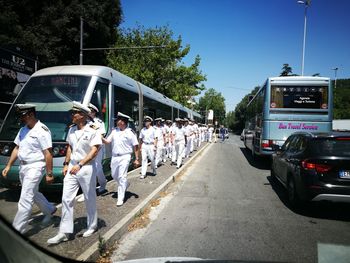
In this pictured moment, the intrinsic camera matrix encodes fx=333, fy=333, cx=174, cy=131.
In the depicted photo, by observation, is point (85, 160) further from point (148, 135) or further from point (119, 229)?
point (148, 135)

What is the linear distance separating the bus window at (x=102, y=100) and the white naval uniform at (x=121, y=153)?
1.75m

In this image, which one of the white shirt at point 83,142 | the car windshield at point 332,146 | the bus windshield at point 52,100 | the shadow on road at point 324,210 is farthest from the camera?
the bus windshield at point 52,100

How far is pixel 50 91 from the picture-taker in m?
8.27

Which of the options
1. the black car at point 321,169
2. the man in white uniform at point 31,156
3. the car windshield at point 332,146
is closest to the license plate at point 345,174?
the black car at point 321,169

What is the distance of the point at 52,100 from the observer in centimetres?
805

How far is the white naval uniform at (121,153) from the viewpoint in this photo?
273 inches

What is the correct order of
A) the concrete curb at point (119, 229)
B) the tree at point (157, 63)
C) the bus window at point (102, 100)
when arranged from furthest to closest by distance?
the tree at point (157, 63), the bus window at point (102, 100), the concrete curb at point (119, 229)

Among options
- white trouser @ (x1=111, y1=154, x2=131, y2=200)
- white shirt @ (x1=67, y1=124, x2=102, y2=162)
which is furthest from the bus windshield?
white shirt @ (x1=67, y1=124, x2=102, y2=162)

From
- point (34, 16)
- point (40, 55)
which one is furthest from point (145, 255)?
point (34, 16)

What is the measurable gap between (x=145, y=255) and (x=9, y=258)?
8.43 feet

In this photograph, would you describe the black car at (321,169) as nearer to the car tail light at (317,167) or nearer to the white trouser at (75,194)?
the car tail light at (317,167)

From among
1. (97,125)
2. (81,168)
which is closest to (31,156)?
(81,168)

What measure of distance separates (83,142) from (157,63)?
28.0 m

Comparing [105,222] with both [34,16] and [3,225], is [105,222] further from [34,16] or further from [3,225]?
[34,16]
